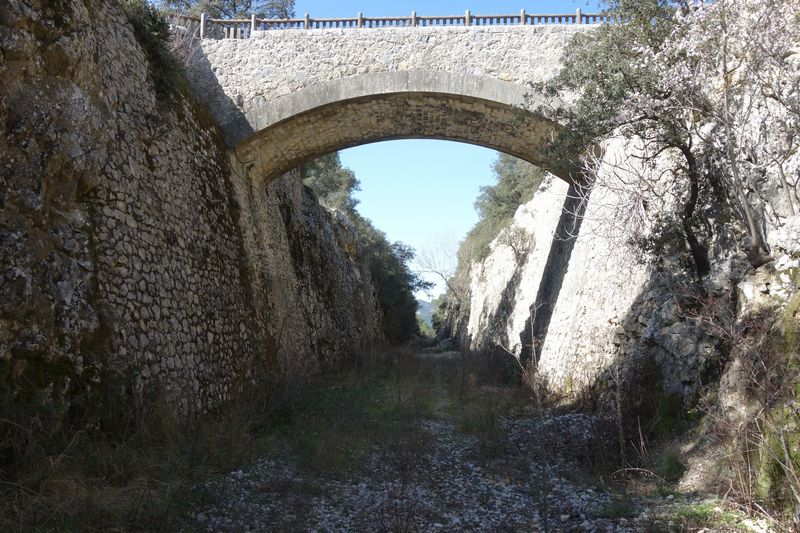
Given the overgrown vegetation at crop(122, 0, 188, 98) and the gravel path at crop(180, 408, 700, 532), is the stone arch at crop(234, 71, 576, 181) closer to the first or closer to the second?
the overgrown vegetation at crop(122, 0, 188, 98)

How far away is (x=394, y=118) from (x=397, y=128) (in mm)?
399

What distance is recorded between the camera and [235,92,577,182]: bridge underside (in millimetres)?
11477

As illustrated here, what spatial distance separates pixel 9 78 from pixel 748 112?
752 centimetres

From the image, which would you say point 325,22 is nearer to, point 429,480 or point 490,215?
point 429,480

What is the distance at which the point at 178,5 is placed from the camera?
84.7 feet

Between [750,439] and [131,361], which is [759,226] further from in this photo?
[131,361]

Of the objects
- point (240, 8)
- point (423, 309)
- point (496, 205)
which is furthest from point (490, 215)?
point (423, 309)

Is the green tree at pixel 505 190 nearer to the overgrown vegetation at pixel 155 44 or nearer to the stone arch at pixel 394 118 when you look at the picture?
the stone arch at pixel 394 118

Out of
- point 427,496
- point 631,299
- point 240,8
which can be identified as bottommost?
point 427,496

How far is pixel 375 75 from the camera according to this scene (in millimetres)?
11359

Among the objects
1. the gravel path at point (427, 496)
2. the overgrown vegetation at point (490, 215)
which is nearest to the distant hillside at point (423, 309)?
the overgrown vegetation at point (490, 215)

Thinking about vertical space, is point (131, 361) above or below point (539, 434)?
above

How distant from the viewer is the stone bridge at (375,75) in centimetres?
1123

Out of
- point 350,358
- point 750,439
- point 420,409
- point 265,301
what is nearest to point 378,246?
point 350,358
